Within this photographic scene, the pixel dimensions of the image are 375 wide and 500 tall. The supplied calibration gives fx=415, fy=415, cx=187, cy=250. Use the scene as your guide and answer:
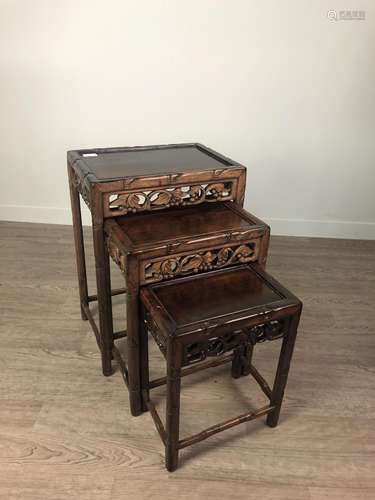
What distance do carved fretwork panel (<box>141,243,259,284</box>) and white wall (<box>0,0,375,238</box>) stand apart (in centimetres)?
123

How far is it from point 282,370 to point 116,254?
1.81 ft

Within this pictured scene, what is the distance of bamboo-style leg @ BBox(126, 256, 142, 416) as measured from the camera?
1.02 meters

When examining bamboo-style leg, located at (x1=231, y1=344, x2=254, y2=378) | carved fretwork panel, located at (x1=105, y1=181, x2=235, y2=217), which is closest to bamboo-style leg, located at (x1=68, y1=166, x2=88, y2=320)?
carved fretwork panel, located at (x1=105, y1=181, x2=235, y2=217)

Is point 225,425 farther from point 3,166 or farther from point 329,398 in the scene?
point 3,166

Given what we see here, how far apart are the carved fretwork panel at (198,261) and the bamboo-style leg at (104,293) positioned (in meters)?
0.22

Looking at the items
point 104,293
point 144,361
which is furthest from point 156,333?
point 104,293

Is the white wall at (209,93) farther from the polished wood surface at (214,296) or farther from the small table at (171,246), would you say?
the polished wood surface at (214,296)

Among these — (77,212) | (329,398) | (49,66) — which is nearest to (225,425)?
(329,398)

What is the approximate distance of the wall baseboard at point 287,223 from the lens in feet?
7.99

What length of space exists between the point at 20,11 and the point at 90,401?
1812 mm

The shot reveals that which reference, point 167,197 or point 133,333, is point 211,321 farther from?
point 167,197

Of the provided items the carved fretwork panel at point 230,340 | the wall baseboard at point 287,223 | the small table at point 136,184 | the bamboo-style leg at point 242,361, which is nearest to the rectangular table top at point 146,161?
the small table at point 136,184

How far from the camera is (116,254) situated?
1117 millimetres

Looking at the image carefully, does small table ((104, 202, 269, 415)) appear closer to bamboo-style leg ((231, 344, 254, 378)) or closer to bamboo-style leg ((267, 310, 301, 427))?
bamboo-style leg ((267, 310, 301, 427))
